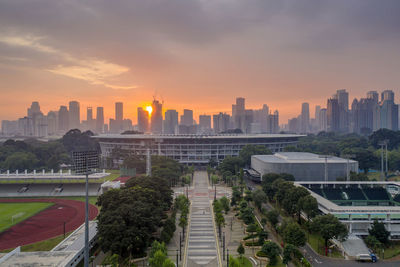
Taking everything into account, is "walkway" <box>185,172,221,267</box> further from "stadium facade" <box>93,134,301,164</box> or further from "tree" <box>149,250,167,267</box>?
"stadium facade" <box>93,134,301,164</box>

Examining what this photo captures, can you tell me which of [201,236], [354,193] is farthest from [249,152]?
[201,236]

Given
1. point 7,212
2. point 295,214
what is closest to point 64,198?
point 7,212

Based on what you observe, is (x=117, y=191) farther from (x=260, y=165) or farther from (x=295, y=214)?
(x=260, y=165)

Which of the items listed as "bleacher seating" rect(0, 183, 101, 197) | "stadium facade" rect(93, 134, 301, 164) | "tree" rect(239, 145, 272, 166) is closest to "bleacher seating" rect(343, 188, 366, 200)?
"tree" rect(239, 145, 272, 166)

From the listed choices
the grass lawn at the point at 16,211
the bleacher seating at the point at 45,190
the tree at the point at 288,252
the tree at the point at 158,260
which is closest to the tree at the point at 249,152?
the bleacher seating at the point at 45,190

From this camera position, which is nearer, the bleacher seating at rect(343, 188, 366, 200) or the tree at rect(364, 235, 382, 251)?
the tree at rect(364, 235, 382, 251)
